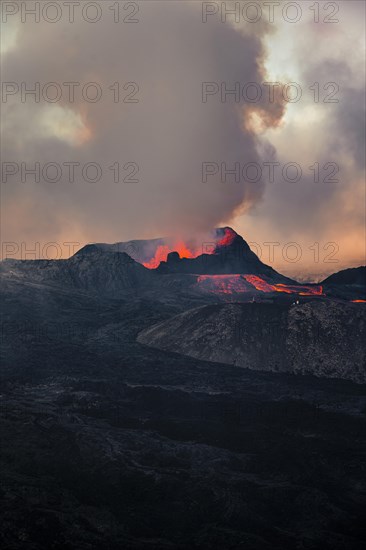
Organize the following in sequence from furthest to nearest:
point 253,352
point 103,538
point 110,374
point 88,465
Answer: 1. point 253,352
2. point 110,374
3. point 88,465
4. point 103,538

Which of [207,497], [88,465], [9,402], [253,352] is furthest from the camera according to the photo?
[253,352]

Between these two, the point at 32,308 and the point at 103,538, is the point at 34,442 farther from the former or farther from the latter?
the point at 32,308

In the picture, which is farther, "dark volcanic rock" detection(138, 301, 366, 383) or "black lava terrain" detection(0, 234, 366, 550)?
"dark volcanic rock" detection(138, 301, 366, 383)

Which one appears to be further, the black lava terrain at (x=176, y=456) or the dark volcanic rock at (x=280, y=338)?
the dark volcanic rock at (x=280, y=338)

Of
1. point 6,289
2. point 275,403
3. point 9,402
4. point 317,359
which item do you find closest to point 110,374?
point 9,402

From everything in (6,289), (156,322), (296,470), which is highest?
(6,289)

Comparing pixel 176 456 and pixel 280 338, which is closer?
pixel 176 456

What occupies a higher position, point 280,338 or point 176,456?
point 280,338

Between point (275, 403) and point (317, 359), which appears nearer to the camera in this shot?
point (275, 403)

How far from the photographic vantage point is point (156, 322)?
13938 centimetres

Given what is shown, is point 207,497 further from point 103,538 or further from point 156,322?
point 156,322

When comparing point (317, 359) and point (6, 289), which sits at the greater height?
point (6, 289)

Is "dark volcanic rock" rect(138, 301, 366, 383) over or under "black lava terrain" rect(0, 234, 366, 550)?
over

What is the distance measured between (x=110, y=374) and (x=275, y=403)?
32.4m
